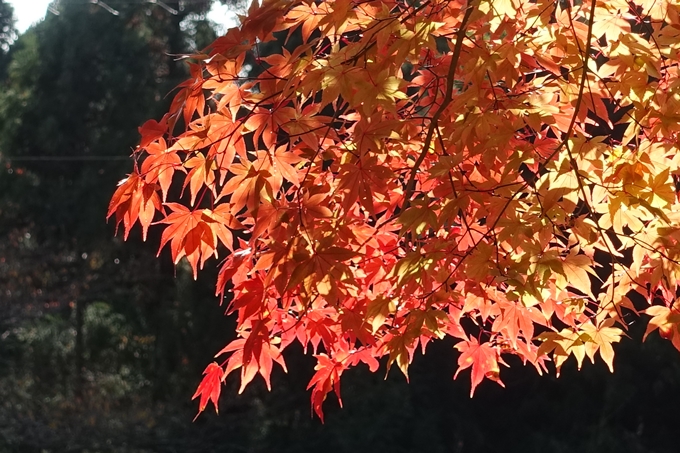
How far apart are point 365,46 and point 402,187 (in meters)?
0.36

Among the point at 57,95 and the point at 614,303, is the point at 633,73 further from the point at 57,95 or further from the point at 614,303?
the point at 57,95

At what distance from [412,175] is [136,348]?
16.7 feet

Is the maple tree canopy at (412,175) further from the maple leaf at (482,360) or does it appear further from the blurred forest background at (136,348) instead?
the blurred forest background at (136,348)

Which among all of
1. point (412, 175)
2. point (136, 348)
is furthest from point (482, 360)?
point (136, 348)

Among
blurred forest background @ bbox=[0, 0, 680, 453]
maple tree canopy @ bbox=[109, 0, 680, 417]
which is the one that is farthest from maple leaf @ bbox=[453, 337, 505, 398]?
blurred forest background @ bbox=[0, 0, 680, 453]

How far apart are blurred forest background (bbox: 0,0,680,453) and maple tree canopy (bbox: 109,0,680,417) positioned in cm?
320

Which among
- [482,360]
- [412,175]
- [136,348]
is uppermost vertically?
[136,348]

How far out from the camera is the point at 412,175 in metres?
0.89

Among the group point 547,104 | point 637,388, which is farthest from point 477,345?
point 637,388

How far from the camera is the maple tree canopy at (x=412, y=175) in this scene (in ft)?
2.93

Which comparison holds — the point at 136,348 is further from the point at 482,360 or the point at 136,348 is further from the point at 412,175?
the point at 412,175

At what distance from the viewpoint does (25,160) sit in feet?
18.7

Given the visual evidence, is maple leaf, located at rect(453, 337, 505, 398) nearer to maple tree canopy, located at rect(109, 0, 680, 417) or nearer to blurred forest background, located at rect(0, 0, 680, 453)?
maple tree canopy, located at rect(109, 0, 680, 417)

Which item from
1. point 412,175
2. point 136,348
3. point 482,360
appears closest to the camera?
point 412,175
